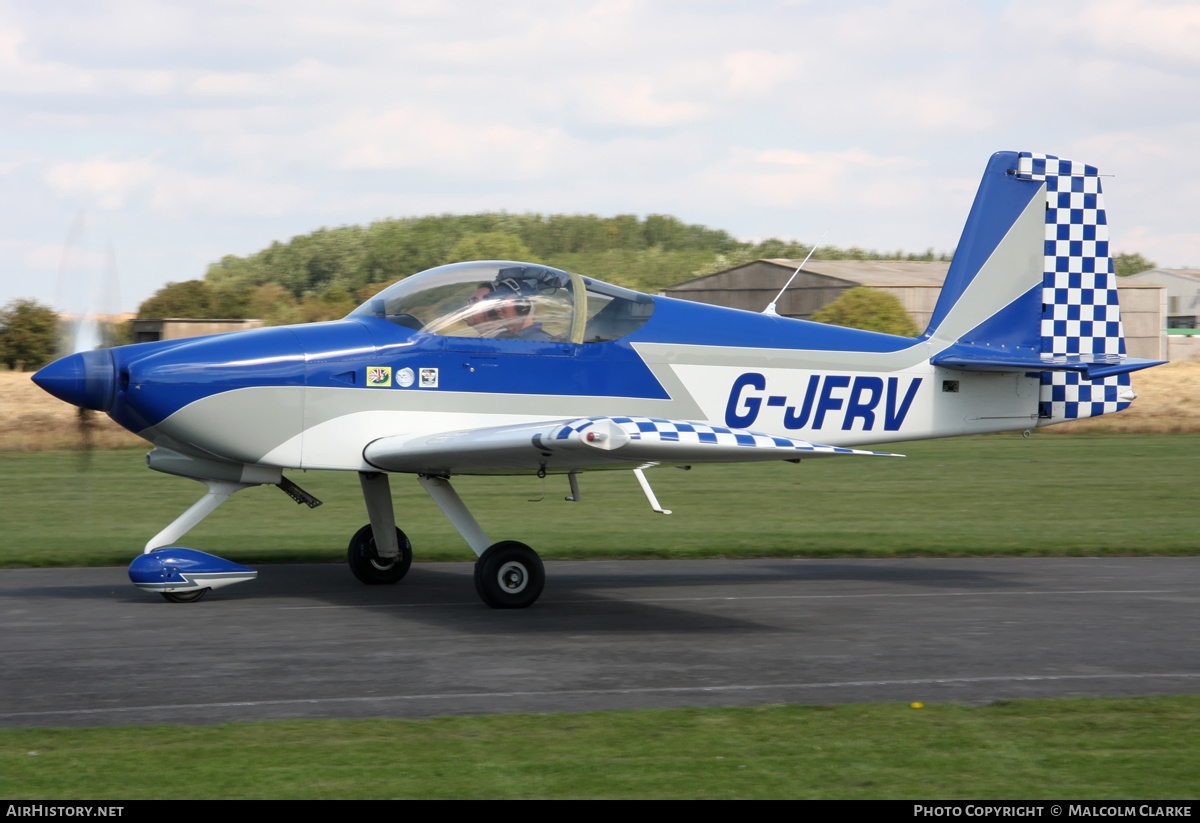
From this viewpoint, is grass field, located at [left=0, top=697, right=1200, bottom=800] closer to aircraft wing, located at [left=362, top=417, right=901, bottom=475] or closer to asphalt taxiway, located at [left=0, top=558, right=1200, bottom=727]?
asphalt taxiway, located at [left=0, top=558, right=1200, bottom=727]

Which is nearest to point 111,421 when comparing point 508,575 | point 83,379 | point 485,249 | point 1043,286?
point 83,379

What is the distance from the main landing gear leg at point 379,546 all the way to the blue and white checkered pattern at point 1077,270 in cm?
601

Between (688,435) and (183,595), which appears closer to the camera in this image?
(688,435)

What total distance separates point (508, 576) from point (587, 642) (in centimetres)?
128

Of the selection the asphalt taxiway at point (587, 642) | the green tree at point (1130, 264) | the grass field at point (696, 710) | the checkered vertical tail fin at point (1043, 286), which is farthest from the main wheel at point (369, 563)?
the green tree at point (1130, 264)

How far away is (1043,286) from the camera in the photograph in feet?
36.0

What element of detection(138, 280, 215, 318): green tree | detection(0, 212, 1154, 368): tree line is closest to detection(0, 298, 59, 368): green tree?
detection(0, 212, 1154, 368): tree line

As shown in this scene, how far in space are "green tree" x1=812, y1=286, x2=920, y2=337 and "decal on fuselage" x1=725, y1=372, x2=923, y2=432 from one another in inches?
1208

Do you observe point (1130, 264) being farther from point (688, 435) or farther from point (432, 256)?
point (688, 435)

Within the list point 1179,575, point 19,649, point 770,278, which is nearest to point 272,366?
point 19,649

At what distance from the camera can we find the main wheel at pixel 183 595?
8.69 meters

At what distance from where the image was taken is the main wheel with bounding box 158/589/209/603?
8.69 metres

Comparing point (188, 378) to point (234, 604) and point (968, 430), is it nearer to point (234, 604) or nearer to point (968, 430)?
point (234, 604)

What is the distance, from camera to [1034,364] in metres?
10.4
